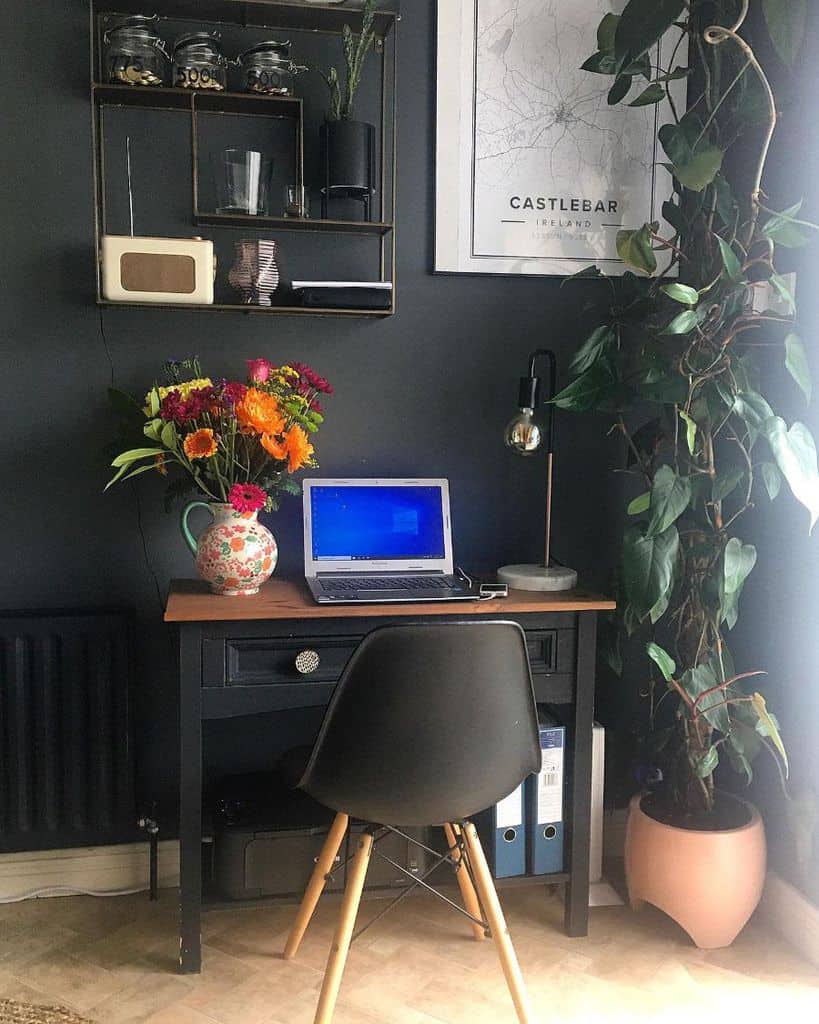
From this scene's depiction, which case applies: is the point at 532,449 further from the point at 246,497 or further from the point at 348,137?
the point at 348,137

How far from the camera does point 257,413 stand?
211cm

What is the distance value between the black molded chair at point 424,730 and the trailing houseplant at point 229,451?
567 mm

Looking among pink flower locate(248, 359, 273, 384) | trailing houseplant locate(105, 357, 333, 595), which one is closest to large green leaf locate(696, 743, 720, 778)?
trailing houseplant locate(105, 357, 333, 595)

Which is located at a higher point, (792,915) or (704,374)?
(704,374)

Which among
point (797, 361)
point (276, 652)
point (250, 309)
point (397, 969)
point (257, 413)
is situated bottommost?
point (397, 969)

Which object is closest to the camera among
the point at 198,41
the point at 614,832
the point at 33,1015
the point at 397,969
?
the point at 33,1015

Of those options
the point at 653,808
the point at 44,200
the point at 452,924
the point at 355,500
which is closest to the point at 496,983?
the point at 452,924

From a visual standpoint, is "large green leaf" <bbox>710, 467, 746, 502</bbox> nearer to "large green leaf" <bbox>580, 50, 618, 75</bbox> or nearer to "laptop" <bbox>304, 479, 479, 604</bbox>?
"laptop" <bbox>304, 479, 479, 604</bbox>

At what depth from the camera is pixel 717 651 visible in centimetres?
230

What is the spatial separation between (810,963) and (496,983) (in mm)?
728

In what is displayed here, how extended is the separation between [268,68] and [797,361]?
1.37 meters

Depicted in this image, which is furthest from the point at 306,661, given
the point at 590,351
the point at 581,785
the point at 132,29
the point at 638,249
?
the point at 132,29

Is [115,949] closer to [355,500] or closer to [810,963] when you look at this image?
[355,500]

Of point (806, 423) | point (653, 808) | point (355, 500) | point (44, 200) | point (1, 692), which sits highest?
point (44, 200)
